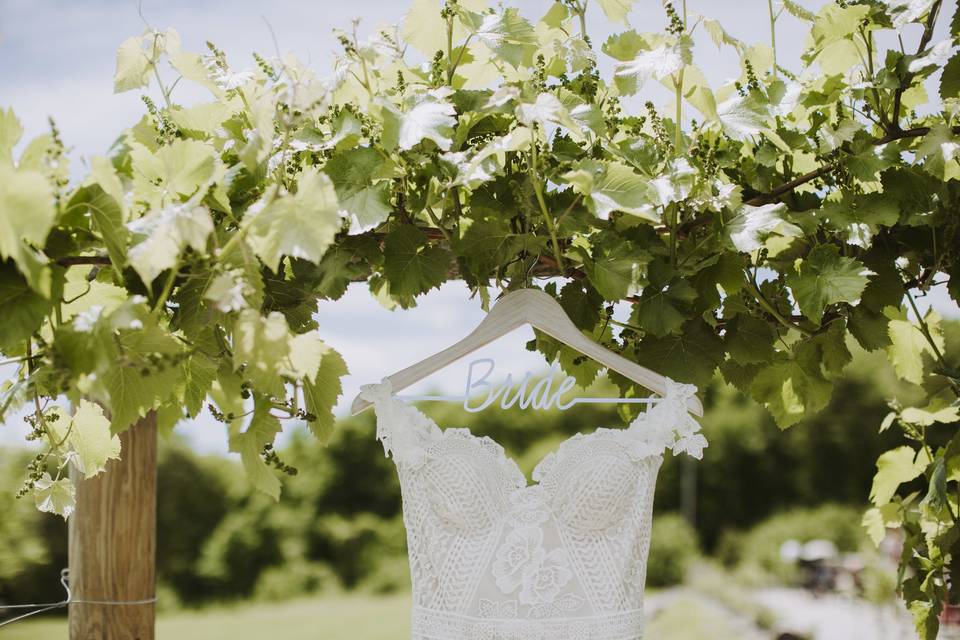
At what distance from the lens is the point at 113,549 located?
6.01 feet

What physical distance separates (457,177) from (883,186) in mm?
724

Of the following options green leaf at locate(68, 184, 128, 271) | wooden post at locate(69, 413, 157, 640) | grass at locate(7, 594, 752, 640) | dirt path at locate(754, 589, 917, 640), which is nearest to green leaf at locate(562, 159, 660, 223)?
green leaf at locate(68, 184, 128, 271)

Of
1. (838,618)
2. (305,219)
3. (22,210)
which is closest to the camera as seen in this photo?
(22,210)

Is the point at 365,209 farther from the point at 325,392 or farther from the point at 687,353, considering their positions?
the point at 687,353

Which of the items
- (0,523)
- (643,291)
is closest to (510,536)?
(643,291)

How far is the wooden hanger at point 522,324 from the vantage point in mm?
1539

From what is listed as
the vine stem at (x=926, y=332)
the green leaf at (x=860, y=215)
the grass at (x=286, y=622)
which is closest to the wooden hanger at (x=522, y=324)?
the green leaf at (x=860, y=215)

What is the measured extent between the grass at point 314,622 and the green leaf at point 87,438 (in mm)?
10488

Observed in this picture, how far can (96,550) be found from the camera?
5.99 feet

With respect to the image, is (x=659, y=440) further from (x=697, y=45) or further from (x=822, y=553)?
(x=822, y=553)

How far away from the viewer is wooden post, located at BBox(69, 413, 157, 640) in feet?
5.97

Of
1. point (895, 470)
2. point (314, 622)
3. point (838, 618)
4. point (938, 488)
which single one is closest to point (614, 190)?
point (938, 488)

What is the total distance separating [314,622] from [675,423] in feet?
43.4

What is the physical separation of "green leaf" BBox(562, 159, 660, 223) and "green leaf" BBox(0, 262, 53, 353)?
0.67 m
